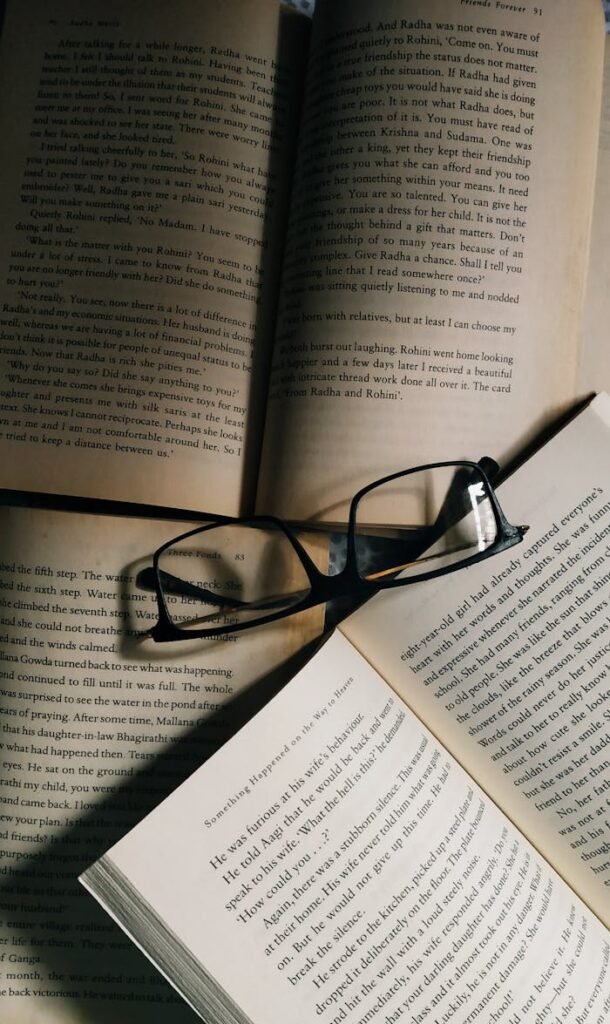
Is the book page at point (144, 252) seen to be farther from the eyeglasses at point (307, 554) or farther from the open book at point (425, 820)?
the open book at point (425, 820)

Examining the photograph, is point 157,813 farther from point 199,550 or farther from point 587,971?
point 587,971

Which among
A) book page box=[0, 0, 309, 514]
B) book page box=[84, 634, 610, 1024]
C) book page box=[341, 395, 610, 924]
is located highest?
book page box=[0, 0, 309, 514]

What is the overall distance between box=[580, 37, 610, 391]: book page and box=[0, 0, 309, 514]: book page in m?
0.21

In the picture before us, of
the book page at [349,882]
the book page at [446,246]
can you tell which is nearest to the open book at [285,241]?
the book page at [446,246]

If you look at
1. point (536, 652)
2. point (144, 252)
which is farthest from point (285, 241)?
point (536, 652)

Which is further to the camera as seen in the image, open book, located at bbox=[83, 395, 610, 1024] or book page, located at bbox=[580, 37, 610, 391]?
book page, located at bbox=[580, 37, 610, 391]

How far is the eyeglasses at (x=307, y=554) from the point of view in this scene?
→ 0.51 metres

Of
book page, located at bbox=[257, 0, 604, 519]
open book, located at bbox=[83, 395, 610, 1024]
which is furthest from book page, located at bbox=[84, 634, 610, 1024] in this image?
A: book page, located at bbox=[257, 0, 604, 519]

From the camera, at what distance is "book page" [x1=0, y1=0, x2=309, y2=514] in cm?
54

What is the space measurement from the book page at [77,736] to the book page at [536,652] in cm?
13

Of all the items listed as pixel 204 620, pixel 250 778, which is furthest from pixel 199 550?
pixel 250 778

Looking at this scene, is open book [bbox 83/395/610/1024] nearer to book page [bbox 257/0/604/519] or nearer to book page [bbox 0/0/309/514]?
book page [bbox 257/0/604/519]

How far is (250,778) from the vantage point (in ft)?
1.54

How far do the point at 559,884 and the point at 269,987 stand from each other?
0.21 meters
